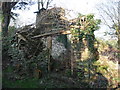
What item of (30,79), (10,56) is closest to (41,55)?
(30,79)

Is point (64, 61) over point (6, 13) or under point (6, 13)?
under

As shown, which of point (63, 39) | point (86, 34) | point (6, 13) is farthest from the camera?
point (6, 13)

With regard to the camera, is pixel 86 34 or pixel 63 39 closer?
pixel 86 34

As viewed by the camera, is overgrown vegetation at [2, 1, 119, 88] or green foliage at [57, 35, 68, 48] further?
green foliage at [57, 35, 68, 48]

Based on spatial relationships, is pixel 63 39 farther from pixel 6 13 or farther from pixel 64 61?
pixel 6 13

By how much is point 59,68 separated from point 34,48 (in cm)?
105

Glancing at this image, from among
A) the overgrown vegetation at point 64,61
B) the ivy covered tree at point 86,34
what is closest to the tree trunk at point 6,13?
the overgrown vegetation at point 64,61

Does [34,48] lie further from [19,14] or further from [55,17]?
[19,14]

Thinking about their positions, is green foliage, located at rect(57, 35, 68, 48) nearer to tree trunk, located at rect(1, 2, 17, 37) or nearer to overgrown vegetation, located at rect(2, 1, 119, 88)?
overgrown vegetation, located at rect(2, 1, 119, 88)

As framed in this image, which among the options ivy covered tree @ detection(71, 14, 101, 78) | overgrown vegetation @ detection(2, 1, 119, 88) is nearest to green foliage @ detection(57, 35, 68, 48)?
overgrown vegetation @ detection(2, 1, 119, 88)

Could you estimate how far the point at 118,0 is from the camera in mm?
5254

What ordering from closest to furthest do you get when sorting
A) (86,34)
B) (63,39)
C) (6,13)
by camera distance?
(86,34), (63,39), (6,13)

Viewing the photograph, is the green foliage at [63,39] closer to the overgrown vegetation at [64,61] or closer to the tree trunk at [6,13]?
the overgrown vegetation at [64,61]

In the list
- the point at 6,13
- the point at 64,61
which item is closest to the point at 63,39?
the point at 64,61
